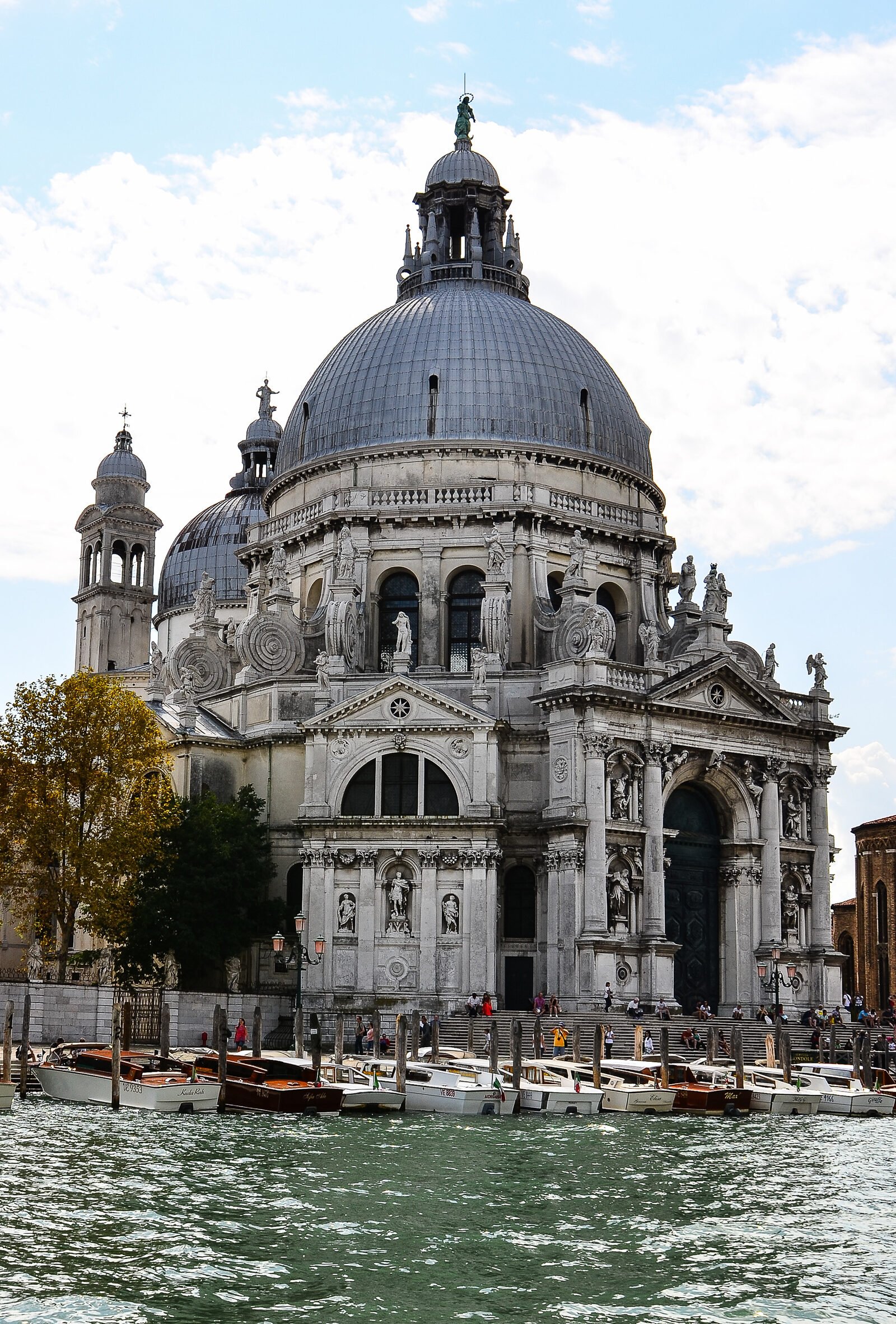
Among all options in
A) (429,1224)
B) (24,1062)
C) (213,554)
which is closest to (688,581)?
(213,554)

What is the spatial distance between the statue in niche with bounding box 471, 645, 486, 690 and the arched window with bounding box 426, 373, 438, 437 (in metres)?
8.27

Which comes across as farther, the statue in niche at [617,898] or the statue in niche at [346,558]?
the statue in niche at [346,558]

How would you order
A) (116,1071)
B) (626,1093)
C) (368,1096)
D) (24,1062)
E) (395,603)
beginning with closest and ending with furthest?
(116,1071) < (368,1096) < (24,1062) < (626,1093) < (395,603)

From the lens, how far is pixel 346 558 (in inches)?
2179

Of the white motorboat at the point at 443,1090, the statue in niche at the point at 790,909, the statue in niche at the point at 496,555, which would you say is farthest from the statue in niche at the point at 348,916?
the statue in niche at the point at 790,909

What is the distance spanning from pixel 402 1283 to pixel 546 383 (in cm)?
4375

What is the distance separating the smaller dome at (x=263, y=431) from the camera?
3366 inches

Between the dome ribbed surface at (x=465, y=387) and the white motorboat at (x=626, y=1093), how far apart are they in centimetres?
2560

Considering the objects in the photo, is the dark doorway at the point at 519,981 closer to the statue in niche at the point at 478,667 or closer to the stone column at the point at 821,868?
the statue in niche at the point at 478,667

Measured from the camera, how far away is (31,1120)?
101 ft

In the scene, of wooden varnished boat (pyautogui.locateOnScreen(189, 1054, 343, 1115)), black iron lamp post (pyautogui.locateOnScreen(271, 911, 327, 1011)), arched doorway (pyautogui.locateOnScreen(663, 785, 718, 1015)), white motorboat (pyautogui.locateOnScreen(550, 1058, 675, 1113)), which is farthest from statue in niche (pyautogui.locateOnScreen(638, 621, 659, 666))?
wooden varnished boat (pyautogui.locateOnScreen(189, 1054, 343, 1115))

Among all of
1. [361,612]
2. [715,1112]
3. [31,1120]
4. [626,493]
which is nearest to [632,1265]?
[31,1120]

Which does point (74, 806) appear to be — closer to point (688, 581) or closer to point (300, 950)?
point (300, 950)

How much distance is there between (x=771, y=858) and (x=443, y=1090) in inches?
852
